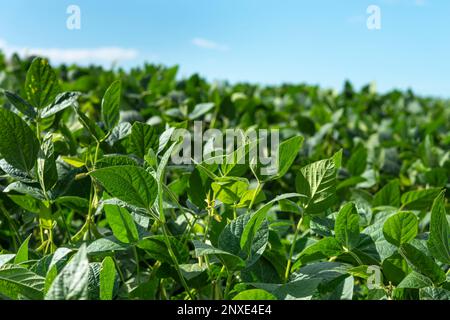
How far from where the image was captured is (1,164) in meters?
1.02

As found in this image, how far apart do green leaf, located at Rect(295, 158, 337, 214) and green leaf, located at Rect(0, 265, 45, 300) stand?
436mm

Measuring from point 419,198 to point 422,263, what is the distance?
476mm

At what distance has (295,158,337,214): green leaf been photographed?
975mm

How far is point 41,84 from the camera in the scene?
1.15 metres

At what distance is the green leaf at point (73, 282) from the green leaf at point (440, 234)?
495 millimetres

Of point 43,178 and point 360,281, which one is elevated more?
point 43,178

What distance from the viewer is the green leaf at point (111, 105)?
1.13m

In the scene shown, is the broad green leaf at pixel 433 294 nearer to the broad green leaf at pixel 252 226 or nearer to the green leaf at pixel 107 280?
the broad green leaf at pixel 252 226

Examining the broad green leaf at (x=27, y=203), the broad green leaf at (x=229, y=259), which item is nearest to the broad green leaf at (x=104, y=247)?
the broad green leaf at (x=229, y=259)

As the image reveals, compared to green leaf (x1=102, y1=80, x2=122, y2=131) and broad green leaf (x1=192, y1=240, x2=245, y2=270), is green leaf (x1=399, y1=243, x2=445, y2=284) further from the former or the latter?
green leaf (x1=102, y1=80, x2=122, y2=131)

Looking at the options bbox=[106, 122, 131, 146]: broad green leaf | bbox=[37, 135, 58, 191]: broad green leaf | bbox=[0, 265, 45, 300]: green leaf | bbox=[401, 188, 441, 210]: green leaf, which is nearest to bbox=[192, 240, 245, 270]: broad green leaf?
bbox=[0, 265, 45, 300]: green leaf

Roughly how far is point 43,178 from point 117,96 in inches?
9.2
